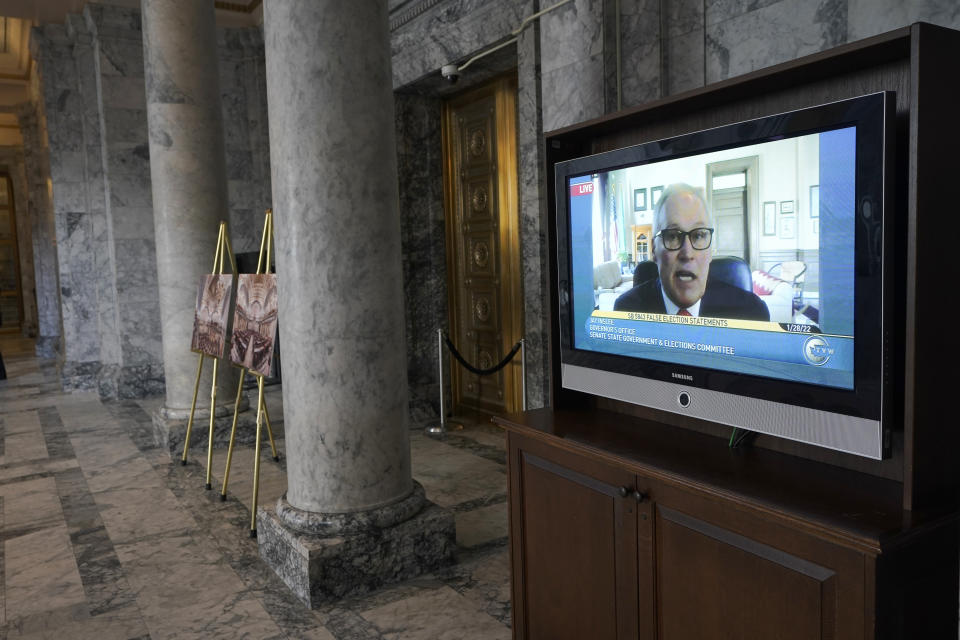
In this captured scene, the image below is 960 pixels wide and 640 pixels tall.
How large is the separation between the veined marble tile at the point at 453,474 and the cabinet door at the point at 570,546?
2.05m

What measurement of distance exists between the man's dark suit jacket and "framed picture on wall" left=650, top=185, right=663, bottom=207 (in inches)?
9.1

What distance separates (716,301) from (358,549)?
198cm

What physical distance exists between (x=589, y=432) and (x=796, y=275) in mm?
807

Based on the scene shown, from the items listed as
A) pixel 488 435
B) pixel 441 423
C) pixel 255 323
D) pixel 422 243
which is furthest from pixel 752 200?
pixel 422 243

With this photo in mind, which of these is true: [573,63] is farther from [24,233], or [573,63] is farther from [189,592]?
[24,233]

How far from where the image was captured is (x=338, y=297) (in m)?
3.24

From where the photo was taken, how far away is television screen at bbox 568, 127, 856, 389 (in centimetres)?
178

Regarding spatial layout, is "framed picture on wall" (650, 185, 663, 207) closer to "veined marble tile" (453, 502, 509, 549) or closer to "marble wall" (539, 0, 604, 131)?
"marble wall" (539, 0, 604, 131)

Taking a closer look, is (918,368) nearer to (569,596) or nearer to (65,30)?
(569,596)

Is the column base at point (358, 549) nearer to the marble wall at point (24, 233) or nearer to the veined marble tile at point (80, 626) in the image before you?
the veined marble tile at point (80, 626)

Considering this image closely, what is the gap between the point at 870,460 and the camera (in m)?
1.88

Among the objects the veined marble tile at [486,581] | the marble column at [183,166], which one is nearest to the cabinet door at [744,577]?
the veined marble tile at [486,581]

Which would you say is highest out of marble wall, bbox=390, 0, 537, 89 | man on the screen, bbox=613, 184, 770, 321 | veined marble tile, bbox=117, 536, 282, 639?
marble wall, bbox=390, 0, 537, 89

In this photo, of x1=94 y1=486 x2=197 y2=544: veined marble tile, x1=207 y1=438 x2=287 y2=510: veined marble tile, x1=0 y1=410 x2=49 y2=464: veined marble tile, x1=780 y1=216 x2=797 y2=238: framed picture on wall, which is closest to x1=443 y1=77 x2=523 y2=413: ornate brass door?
x1=207 y1=438 x2=287 y2=510: veined marble tile
